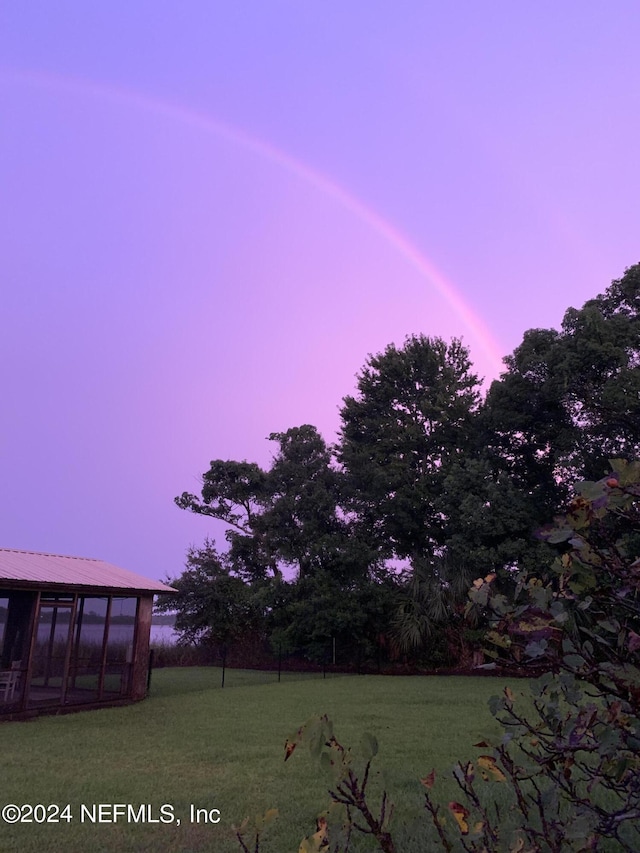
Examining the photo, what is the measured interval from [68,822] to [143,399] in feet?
114

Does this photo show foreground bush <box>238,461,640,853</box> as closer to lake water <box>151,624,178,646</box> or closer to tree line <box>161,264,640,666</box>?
tree line <box>161,264,640,666</box>

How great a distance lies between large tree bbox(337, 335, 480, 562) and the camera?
82.8ft

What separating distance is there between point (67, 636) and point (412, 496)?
15300 mm

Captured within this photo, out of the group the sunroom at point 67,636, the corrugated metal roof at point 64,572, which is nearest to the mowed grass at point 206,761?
the sunroom at point 67,636

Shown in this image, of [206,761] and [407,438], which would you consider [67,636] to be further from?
[407,438]

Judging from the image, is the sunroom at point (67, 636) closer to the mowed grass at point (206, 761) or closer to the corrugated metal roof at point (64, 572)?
the corrugated metal roof at point (64, 572)

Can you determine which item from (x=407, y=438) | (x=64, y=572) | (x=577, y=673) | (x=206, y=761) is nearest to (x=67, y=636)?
(x=64, y=572)

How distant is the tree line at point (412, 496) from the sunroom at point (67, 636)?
404 inches

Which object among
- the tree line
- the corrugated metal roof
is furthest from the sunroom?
the tree line

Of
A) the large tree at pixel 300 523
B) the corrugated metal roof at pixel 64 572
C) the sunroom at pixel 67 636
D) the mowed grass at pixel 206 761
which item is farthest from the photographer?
the large tree at pixel 300 523

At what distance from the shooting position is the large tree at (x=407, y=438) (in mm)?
25234

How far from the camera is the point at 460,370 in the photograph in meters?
27.8

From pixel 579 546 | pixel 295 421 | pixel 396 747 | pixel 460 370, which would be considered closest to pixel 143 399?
pixel 295 421

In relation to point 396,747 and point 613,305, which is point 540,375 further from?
point 396,747
